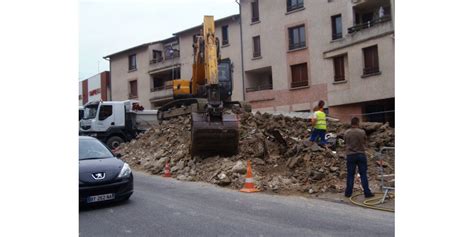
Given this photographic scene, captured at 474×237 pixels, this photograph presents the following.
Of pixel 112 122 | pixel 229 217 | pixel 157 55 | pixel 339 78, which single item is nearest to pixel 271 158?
pixel 229 217

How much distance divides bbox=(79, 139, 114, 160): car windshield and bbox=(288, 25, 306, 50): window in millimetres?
20546

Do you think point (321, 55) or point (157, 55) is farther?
point (157, 55)

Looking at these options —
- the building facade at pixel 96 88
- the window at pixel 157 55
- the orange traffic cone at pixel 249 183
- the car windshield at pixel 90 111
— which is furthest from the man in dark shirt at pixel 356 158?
the window at pixel 157 55

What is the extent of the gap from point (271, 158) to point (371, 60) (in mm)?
14375

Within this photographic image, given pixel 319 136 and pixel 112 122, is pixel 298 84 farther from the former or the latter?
pixel 319 136

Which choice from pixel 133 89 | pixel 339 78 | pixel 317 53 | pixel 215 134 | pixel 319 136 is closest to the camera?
pixel 215 134

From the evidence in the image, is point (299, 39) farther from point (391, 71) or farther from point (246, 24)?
point (391, 71)

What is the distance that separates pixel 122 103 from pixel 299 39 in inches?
519

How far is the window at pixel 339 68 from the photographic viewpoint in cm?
2578

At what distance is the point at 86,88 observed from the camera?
27.1 m

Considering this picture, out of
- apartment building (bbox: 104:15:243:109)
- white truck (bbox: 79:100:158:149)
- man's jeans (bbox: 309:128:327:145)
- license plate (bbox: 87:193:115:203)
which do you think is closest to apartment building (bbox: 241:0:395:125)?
apartment building (bbox: 104:15:243:109)

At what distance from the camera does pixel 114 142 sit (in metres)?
18.9

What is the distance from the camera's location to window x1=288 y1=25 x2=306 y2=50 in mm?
27781
